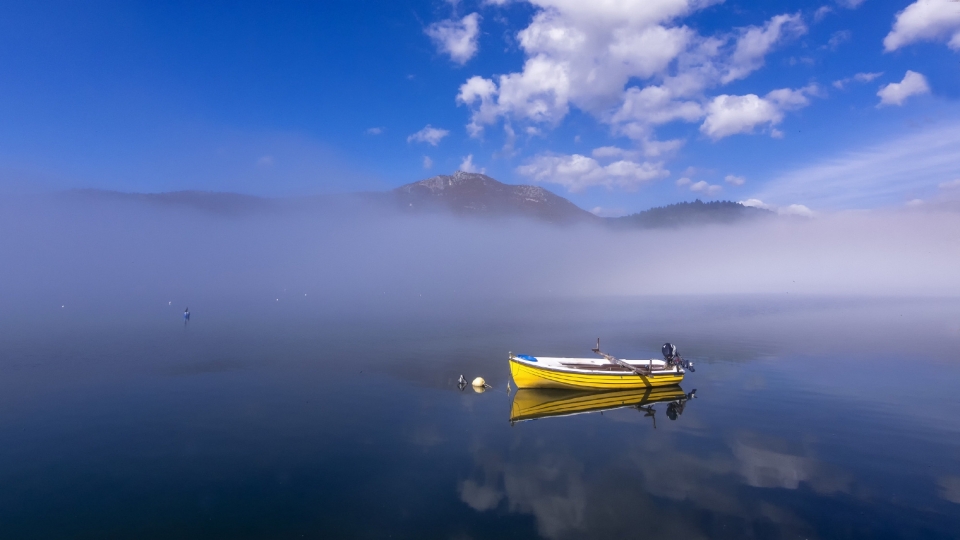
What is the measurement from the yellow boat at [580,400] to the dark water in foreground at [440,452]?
1.13m

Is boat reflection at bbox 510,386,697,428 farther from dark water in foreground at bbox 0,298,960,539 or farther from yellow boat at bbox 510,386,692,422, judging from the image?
dark water in foreground at bbox 0,298,960,539

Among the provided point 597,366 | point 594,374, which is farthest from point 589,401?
point 597,366

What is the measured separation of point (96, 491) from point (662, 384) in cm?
3039

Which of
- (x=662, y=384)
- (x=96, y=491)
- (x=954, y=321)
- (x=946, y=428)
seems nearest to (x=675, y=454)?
(x=662, y=384)

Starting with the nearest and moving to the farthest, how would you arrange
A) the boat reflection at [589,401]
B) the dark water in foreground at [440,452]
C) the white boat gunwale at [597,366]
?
the dark water in foreground at [440,452] < the boat reflection at [589,401] < the white boat gunwale at [597,366]

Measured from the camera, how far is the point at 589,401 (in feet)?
96.8

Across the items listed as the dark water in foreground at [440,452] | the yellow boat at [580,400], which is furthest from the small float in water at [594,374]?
the dark water in foreground at [440,452]

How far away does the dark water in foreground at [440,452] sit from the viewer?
1527cm

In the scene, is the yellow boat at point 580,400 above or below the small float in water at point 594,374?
below

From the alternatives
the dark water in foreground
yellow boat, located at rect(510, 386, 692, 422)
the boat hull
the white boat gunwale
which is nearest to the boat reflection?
yellow boat, located at rect(510, 386, 692, 422)

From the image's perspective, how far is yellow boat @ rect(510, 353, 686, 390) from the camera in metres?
30.5

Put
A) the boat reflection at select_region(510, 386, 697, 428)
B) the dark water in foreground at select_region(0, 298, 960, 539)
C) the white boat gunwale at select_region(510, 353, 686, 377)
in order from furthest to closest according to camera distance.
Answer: the white boat gunwale at select_region(510, 353, 686, 377)
the boat reflection at select_region(510, 386, 697, 428)
the dark water in foreground at select_region(0, 298, 960, 539)

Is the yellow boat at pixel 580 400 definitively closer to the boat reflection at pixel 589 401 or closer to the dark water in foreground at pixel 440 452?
the boat reflection at pixel 589 401

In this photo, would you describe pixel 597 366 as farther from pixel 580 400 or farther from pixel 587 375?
pixel 580 400
